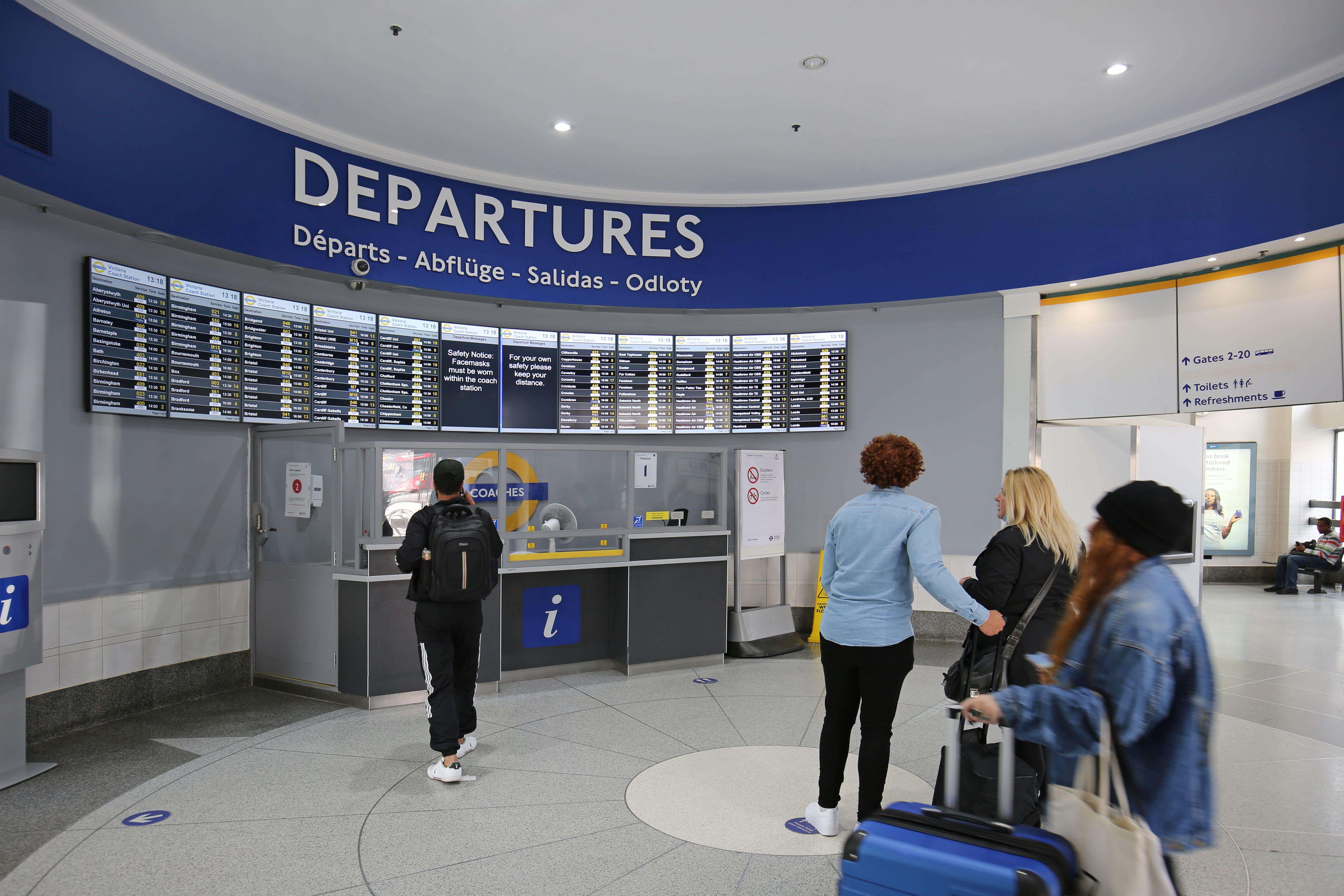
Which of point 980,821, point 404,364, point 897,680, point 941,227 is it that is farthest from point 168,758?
point 941,227

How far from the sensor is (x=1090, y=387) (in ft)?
20.7

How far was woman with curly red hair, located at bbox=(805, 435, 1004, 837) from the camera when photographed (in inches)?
112

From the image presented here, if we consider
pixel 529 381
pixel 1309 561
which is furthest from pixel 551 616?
pixel 1309 561

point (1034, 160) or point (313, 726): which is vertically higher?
point (1034, 160)

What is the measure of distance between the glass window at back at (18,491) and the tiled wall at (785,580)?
491 centimetres

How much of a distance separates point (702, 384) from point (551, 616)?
8.37ft

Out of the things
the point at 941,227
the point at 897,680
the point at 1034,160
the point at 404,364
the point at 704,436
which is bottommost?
the point at 897,680

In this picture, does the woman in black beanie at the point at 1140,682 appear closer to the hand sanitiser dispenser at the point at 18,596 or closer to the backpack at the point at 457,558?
the backpack at the point at 457,558

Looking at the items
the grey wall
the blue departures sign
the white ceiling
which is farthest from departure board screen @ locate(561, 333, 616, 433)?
the blue departures sign

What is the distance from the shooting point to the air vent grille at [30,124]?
12.8ft

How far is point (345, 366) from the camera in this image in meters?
5.82

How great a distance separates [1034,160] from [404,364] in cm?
518

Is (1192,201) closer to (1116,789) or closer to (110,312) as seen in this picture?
(1116,789)

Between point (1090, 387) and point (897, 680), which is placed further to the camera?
point (1090, 387)
